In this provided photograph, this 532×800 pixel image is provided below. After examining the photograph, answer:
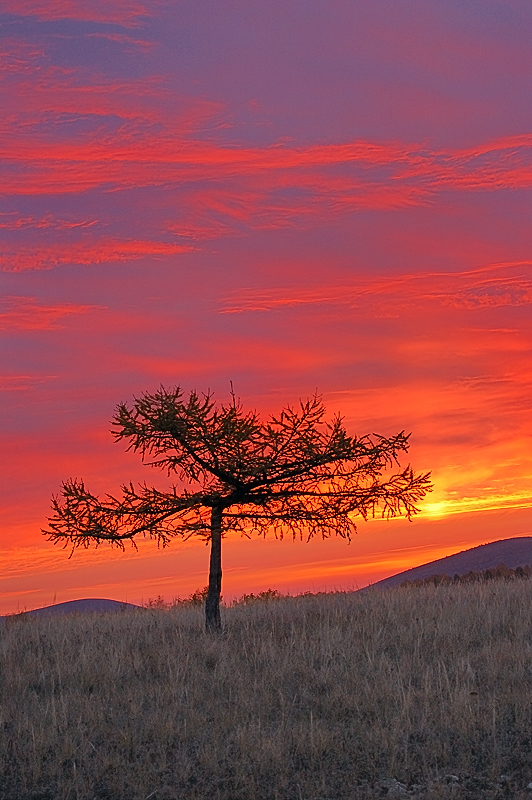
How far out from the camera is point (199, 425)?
52.0 ft

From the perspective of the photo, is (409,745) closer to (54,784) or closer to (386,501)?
(54,784)

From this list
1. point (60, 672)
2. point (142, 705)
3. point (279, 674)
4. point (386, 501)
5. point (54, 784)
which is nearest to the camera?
point (54, 784)

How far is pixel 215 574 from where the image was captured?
16547 millimetres

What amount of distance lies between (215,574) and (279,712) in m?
6.01

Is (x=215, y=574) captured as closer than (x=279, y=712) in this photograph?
No

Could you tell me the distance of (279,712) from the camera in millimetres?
10680

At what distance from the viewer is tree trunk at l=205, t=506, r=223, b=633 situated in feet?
53.5

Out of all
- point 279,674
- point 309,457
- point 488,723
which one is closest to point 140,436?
point 309,457

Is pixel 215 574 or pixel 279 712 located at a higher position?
pixel 215 574

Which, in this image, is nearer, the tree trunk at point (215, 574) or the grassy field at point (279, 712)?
the grassy field at point (279, 712)

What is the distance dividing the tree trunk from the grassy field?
487 mm

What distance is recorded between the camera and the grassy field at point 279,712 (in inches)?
354

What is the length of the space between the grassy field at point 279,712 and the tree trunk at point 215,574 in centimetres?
49

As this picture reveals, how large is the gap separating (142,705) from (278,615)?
6.68m
